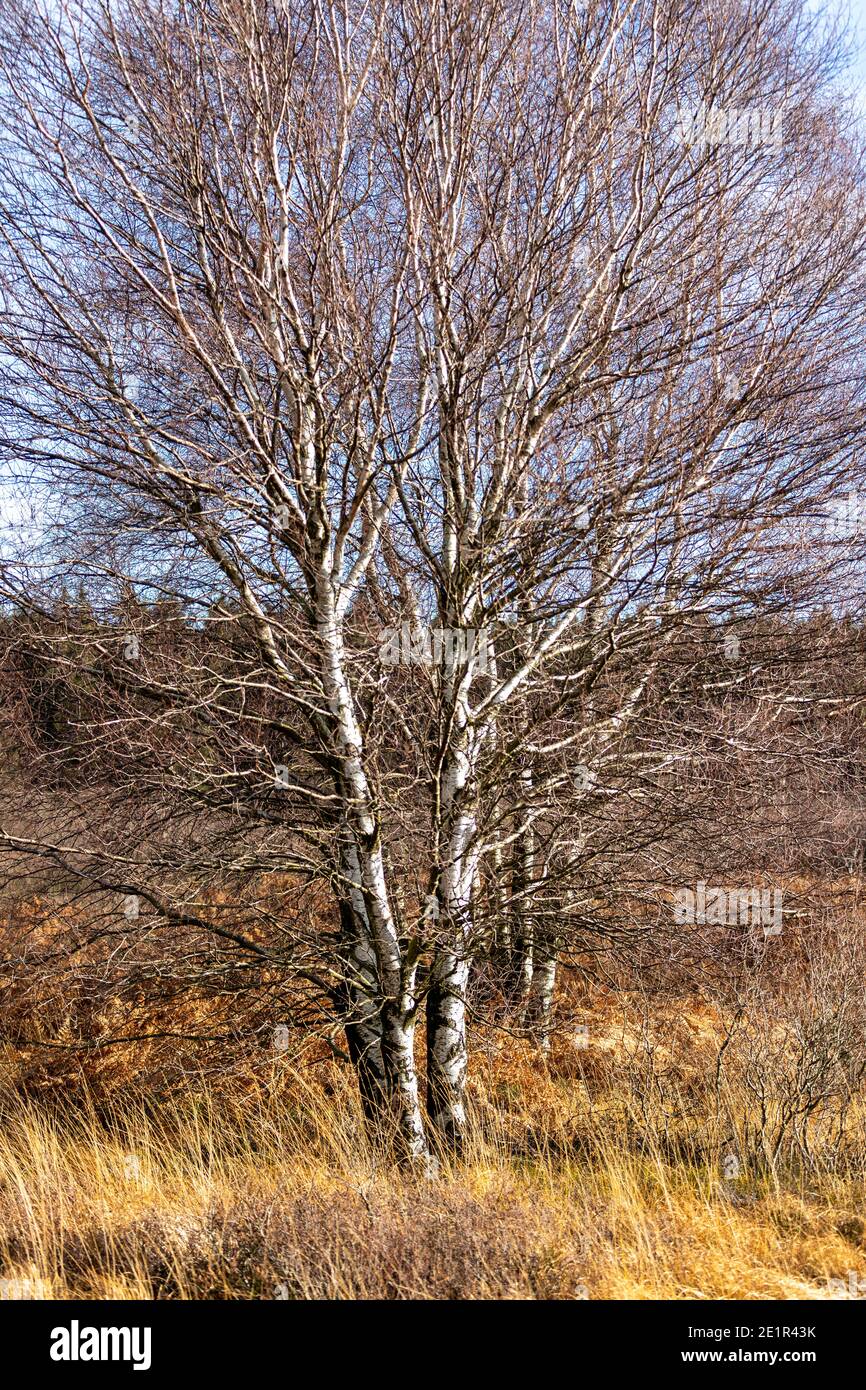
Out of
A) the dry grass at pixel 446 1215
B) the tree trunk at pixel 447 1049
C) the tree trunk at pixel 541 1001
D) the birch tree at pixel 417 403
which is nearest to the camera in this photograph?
the dry grass at pixel 446 1215

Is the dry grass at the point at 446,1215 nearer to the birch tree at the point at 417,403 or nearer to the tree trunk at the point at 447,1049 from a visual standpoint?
the tree trunk at the point at 447,1049

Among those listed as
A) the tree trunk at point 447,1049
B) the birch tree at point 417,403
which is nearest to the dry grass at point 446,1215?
the tree trunk at point 447,1049

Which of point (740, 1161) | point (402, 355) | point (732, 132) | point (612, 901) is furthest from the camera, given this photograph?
point (402, 355)

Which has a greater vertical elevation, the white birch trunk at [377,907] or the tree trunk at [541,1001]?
the white birch trunk at [377,907]

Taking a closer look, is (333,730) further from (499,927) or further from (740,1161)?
(740,1161)

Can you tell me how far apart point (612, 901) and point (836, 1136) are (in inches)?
63.5

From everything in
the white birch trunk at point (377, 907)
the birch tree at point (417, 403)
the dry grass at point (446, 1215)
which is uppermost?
the birch tree at point (417, 403)

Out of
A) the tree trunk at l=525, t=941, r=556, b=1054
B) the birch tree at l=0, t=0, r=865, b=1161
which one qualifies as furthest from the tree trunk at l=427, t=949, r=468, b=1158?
the tree trunk at l=525, t=941, r=556, b=1054

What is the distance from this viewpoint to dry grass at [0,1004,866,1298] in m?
3.34

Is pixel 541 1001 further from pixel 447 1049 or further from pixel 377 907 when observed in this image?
pixel 377 907

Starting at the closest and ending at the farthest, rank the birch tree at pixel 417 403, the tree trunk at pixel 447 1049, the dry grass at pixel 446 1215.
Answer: the dry grass at pixel 446 1215
the birch tree at pixel 417 403
the tree trunk at pixel 447 1049

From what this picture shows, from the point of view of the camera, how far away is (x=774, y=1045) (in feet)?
19.0

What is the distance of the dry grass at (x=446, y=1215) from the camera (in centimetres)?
334

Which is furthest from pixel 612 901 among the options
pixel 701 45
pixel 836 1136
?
pixel 701 45
